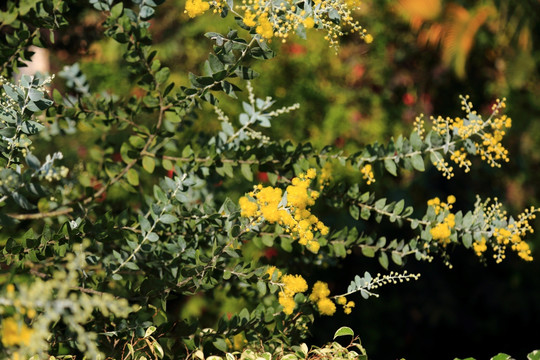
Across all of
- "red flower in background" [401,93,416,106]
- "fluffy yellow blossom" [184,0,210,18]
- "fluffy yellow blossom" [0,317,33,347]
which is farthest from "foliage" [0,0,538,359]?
"red flower in background" [401,93,416,106]

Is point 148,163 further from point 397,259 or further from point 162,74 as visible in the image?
point 397,259

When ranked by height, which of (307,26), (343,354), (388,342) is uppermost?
(307,26)

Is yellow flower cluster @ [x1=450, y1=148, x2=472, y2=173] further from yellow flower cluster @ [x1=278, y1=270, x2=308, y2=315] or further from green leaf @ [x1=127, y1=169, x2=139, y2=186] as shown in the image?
green leaf @ [x1=127, y1=169, x2=139, y2=186]

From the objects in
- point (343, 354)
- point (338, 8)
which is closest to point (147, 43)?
point (338, 8)

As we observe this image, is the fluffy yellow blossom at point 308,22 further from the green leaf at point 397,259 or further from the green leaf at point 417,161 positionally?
the green leaf at point 397,259

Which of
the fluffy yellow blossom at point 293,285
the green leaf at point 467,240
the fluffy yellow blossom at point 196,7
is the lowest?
the fluffy yellow blossom at point 293,285

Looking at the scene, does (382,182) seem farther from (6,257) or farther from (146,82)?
(6,257)

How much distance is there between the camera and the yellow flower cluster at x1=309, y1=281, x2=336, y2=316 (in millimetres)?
1471

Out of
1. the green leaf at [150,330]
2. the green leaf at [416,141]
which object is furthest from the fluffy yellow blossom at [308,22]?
the green leaf at [150,330]

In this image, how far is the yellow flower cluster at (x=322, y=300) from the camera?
147 centimetres

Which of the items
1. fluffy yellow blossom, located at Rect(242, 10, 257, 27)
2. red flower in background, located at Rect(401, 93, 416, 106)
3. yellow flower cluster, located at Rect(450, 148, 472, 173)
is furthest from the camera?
red flower in background, located at Rect(401, 93, 416, 106)

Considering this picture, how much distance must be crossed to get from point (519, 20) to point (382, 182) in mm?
1358

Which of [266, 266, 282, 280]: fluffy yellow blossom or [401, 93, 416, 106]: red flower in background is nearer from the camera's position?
[266, 266, 282, 280]: fluffy yellow blossom

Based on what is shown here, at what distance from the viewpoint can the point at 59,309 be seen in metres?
0.86
